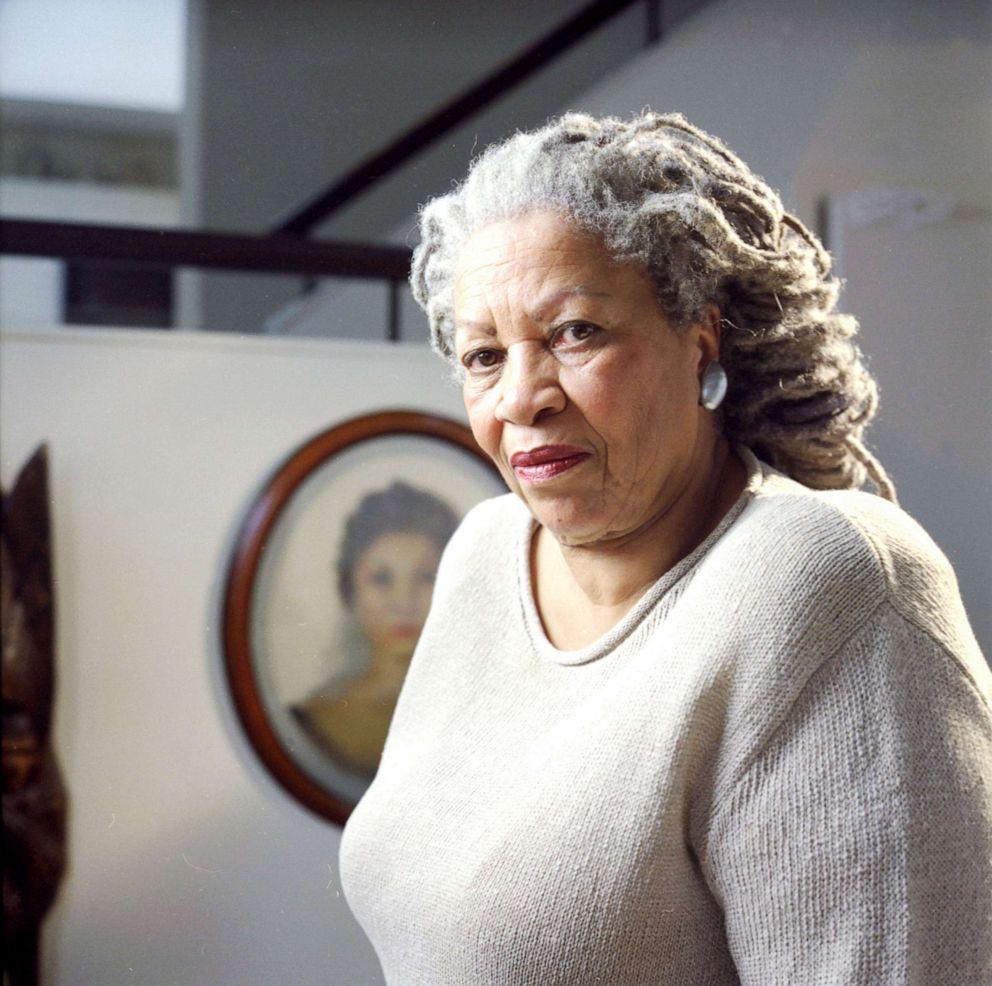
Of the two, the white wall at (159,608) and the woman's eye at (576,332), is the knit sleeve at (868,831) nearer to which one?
the woman's eye at (576,332)

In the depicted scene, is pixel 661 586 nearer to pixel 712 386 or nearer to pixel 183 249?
pixel 712 386

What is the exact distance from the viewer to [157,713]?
176 cm

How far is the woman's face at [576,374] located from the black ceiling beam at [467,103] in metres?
1.17

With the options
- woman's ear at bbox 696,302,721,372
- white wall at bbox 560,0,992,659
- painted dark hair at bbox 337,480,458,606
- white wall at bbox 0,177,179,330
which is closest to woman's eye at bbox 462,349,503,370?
woman's ear at bbox 696,302,721,372

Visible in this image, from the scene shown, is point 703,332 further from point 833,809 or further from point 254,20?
A: point 254,20

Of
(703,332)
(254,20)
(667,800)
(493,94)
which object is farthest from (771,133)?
(254,20)

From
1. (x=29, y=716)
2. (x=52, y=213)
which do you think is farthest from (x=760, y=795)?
(x=52, y=213)

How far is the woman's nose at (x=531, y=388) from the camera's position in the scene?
783 mm

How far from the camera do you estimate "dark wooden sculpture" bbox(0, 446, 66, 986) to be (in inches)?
65.8

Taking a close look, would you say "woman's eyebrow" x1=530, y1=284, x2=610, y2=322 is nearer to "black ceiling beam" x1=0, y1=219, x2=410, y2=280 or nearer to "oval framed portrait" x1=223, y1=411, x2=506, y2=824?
"black ceiling beam" x1=0, y1=219, x2=410, y2=280

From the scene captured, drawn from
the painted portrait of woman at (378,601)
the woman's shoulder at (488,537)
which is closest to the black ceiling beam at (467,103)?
the painted portrait of woman at (378,601)

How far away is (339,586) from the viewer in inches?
74.3

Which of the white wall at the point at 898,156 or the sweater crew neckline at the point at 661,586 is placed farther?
the white wall at the point at 898,156

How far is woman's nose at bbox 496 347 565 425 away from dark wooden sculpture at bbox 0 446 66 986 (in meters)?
1.17
